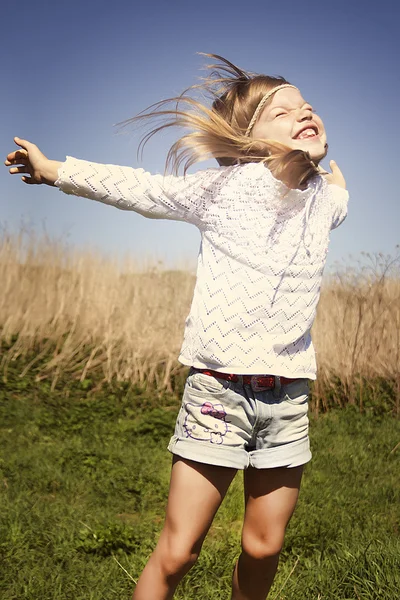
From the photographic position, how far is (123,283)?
791 centimetres

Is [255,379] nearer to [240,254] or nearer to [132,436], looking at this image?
[240,254]

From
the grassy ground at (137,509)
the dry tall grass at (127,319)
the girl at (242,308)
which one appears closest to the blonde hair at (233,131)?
the girl at (242,308)

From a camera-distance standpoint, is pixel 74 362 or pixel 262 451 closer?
pixel 262 451

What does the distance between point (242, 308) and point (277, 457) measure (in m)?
0.45

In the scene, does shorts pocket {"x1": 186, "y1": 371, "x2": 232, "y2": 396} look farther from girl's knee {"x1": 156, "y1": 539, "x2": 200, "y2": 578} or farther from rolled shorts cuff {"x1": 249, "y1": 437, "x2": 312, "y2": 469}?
girl's knee {"x1": 156, "y1": 539, "x2": 200, "y2": 578}

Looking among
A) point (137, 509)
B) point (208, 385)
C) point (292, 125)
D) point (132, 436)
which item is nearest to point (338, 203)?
point (292, 125)

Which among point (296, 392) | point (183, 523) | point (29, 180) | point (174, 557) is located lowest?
point (174, 557)

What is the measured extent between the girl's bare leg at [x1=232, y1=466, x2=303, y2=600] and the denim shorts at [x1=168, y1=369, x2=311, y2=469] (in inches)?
2.4

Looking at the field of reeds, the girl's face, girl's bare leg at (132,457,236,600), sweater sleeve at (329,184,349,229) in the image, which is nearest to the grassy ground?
the field of reeds

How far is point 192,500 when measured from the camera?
5.96 feet

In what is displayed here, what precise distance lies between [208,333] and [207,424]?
0.27 m

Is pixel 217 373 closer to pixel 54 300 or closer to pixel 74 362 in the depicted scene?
pixel 74 362

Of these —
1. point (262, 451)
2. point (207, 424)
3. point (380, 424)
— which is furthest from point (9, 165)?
point (380, 424)

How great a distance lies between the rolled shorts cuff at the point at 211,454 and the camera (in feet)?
→ 5.98
